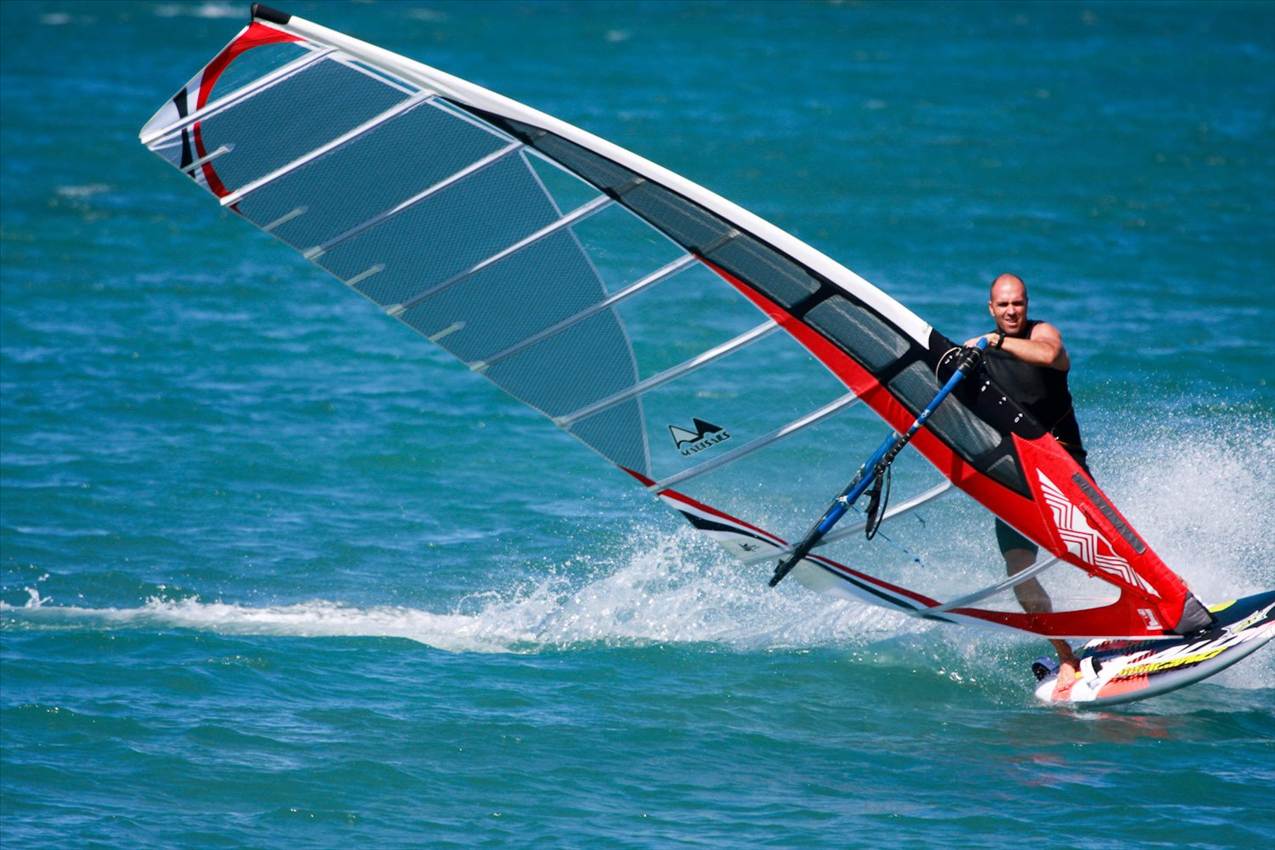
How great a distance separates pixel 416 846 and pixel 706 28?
61.7 ft

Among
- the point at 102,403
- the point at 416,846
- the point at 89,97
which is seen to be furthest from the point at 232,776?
the point at 89,97

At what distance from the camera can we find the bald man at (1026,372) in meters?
6.24

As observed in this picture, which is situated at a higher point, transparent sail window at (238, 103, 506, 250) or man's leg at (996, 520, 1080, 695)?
transparent sail window at (238, 103, 506, 250)

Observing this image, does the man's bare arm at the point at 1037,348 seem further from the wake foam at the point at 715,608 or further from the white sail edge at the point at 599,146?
the wake foam at the point at 715,608

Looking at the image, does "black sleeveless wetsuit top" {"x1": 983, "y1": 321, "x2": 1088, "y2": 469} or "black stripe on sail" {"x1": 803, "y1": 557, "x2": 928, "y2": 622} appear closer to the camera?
"black sleeveless wetsuit top" {"x1": 983, "y1": 321, "x2": 1088, "y2": 469}

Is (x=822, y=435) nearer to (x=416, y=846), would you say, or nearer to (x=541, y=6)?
(x=416, y=846)

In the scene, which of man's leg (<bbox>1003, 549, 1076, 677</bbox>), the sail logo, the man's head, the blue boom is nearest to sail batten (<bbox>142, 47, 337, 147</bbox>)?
the sail logo

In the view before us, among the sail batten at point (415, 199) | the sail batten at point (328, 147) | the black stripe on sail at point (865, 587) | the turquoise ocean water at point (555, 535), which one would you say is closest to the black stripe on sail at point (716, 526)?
the black stripe on sail at point (865, 587)

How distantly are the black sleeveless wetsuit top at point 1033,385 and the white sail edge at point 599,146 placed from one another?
444 mm

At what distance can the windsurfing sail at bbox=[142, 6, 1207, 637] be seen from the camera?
5992 mm

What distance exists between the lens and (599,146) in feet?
19.5

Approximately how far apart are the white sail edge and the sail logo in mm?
871

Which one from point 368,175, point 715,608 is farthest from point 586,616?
point 368,175

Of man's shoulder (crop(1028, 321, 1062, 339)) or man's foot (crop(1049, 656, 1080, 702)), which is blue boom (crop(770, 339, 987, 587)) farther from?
man's foot (crop(1049, 656, 1080, 702))
